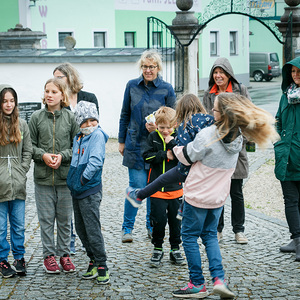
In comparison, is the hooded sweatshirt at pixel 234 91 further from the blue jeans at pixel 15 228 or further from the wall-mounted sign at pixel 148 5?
the wall-mounted sign at pixel 148 5

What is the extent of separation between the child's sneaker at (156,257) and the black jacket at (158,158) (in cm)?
56

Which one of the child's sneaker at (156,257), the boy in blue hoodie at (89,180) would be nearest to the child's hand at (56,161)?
the boy in blue hoodie at (89,180)

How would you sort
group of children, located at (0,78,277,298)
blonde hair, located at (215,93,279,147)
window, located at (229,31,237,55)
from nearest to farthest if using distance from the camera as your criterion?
1. blonde hair, located at (215,93,279,147)
2. group of children, located at (0,78,277,298)
3. window, located at (229,31,237,55)

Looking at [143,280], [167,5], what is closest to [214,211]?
[143,280]

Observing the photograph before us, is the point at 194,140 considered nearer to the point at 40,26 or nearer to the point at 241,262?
the point at 241,262

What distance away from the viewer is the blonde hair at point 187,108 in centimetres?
506

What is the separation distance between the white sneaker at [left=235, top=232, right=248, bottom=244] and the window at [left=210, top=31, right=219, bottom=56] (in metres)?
28.0

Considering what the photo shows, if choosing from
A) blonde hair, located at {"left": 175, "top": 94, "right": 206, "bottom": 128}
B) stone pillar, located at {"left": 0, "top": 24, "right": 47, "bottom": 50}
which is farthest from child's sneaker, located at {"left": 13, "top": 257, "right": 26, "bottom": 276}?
stone pillar, located at {"left": 0, "top": 24, "right": 47, "bottom": 50}

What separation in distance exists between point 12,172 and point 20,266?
809 mm

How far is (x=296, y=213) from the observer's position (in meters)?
5.92

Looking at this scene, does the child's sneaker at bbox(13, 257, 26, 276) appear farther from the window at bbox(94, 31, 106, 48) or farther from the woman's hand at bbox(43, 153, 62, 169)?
the window at bbox(94, 31, 106, 48)

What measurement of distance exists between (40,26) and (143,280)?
76.1 feet

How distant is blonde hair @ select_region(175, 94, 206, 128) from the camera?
5059 millimetres

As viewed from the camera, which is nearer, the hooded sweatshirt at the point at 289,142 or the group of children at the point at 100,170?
the group of children at the point at 100,170
